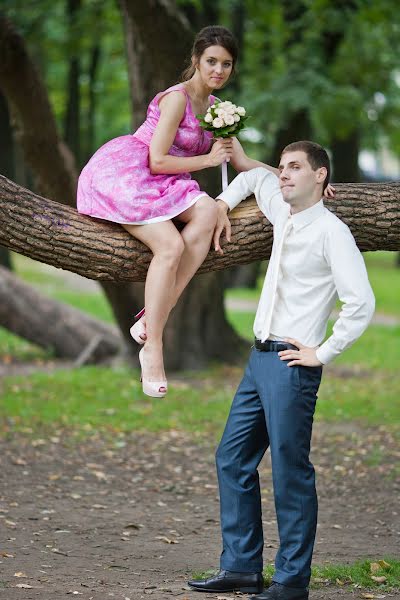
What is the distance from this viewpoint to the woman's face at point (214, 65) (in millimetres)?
5152

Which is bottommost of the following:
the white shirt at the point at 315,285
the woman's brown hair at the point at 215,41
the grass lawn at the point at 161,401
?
the grass lawn at the point at 161,401

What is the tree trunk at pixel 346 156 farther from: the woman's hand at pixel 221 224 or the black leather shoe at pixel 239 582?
the black leather shoe at pixel 239 582

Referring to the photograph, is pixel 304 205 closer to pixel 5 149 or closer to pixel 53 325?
pixel 53 325

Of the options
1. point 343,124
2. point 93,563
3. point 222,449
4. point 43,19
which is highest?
point 43,19

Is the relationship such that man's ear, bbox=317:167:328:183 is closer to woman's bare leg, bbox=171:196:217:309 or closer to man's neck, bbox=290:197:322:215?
man's neck, bbox=290:197:322:215

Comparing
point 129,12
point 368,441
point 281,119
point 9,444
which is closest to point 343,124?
point 281,119

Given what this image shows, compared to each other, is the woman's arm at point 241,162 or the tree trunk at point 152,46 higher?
the tree trunk at point 152,46

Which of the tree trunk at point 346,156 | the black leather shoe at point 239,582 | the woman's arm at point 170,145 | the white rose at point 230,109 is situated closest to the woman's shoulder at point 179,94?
the woman's arm at point 170,145

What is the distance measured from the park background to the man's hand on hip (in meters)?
1.34

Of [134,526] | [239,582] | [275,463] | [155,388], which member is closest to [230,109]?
[155,388]

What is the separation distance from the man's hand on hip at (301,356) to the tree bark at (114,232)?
0.91 m

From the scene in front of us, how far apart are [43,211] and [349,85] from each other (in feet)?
42.6

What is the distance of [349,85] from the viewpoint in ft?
57.6

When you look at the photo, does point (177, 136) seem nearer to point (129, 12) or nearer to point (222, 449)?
point (222, 449)
